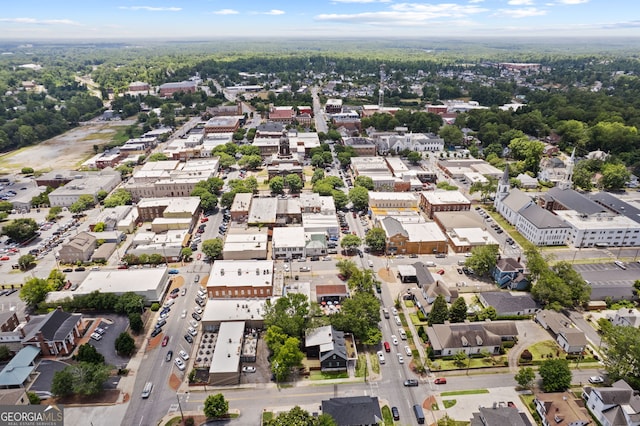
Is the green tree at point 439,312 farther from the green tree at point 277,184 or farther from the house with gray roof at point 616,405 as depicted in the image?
the green tree at point 277,184

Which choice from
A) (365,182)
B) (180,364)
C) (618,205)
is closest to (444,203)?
(365,182)

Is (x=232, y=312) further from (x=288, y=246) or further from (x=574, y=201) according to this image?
(x=574, y=201)

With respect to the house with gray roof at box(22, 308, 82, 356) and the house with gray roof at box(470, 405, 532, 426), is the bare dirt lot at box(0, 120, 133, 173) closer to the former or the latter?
the house with gray roof at box(22, 308, 82, 356)

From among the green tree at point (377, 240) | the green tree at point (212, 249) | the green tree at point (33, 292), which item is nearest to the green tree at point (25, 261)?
the green tree at point (33, 292)

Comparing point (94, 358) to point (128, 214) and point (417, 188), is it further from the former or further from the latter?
point (417, 188)

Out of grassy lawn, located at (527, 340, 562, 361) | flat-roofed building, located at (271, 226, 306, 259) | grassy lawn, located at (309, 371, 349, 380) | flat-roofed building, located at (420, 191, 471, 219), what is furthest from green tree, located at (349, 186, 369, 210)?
grassy lawn, located at (309, 371, 349, 380)

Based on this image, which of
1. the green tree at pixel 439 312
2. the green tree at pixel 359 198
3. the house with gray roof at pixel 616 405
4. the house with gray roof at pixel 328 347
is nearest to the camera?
the house with gray roof at pixel 616 405

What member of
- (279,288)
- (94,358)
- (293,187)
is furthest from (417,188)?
(94,358)
